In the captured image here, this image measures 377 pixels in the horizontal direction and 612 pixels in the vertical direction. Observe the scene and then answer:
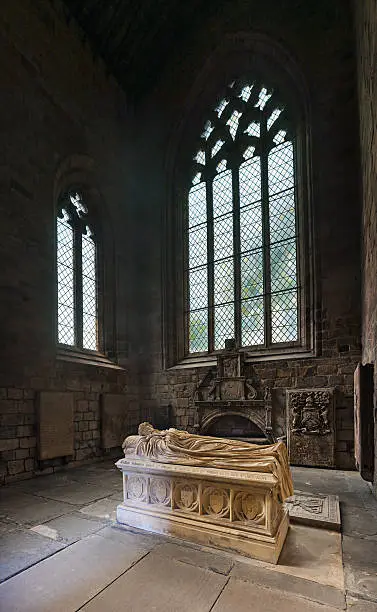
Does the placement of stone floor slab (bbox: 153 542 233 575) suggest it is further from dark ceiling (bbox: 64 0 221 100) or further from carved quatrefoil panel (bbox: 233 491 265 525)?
dark ceiling (bbox: 64 0 221 100)

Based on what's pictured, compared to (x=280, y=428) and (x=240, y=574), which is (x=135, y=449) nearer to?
(x=240, y=574)

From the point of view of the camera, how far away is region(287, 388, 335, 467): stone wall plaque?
19.1ft

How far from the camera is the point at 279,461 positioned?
3.03 m

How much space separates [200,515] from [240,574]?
24.4 inches

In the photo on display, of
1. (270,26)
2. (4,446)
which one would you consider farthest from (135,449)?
(270,26)

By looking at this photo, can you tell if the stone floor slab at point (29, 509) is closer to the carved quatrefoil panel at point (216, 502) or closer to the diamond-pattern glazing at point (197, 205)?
the carved quatrefoil panel at point (216, 502)

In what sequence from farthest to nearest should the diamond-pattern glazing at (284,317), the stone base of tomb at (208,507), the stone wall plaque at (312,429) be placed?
the diamond-pattern glazing at (284,317) → the stone wall plaque at (312,429) → the stone base of tomb at (208,507)

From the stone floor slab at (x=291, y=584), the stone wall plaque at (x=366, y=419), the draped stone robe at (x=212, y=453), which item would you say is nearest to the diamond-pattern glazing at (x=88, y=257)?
the draped stone robe at (x=212, y=453)

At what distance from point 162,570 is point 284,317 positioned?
16.7 feet

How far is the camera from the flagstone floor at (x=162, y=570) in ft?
6.98

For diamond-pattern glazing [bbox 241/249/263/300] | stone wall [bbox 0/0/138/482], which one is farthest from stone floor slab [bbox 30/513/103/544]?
diamond-pattern glazing [bbox 241/249/263/300]

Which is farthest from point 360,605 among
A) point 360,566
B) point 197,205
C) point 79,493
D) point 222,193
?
point 197,205

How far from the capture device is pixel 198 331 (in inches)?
316

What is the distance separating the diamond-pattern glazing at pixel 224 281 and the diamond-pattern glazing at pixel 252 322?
1.35ft
